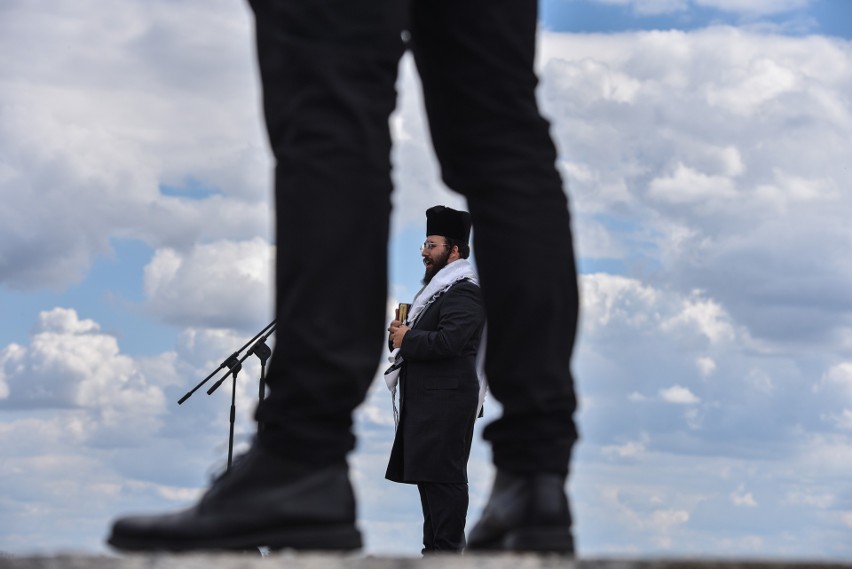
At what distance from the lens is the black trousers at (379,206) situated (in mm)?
1593

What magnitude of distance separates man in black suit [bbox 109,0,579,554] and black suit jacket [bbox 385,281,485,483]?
4.83m

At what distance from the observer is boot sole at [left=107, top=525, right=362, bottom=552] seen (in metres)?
1.60

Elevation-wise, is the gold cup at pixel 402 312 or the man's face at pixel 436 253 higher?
the man's face at pixel 436 253

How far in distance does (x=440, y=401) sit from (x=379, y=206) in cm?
513

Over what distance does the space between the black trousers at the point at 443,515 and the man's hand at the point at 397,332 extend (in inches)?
33.6

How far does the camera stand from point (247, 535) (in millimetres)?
1602

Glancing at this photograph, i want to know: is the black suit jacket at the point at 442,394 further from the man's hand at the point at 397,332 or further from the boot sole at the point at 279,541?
the boot sole at the point at 279,541

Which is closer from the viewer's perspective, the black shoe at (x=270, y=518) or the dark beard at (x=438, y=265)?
the black shoe at (x=270, y=518)

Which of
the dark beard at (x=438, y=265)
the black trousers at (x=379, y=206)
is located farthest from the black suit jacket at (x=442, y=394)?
the black trousers at (x=379, y=206)

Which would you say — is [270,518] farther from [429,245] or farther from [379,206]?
[429,245]

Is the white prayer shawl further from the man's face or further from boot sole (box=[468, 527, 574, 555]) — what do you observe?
boot sole (box=[468, 527, 574, 555])

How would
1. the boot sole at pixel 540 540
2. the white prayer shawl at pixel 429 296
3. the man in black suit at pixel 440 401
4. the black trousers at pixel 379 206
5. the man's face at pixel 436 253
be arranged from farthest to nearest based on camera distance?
the man's face at pixel 436 253
the white prayer shawl at pixel 429 296
the man in black suit at pixel 440 401
the boot sole at pixel 540 540
the black trousers at pixel 379 206

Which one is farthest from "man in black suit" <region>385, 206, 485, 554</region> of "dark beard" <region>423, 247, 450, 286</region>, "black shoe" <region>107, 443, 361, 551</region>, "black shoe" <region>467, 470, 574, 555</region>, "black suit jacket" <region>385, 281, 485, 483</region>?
"black shoe" <region>107, 443, 361, 551</region>

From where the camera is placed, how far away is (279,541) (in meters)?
1.61
